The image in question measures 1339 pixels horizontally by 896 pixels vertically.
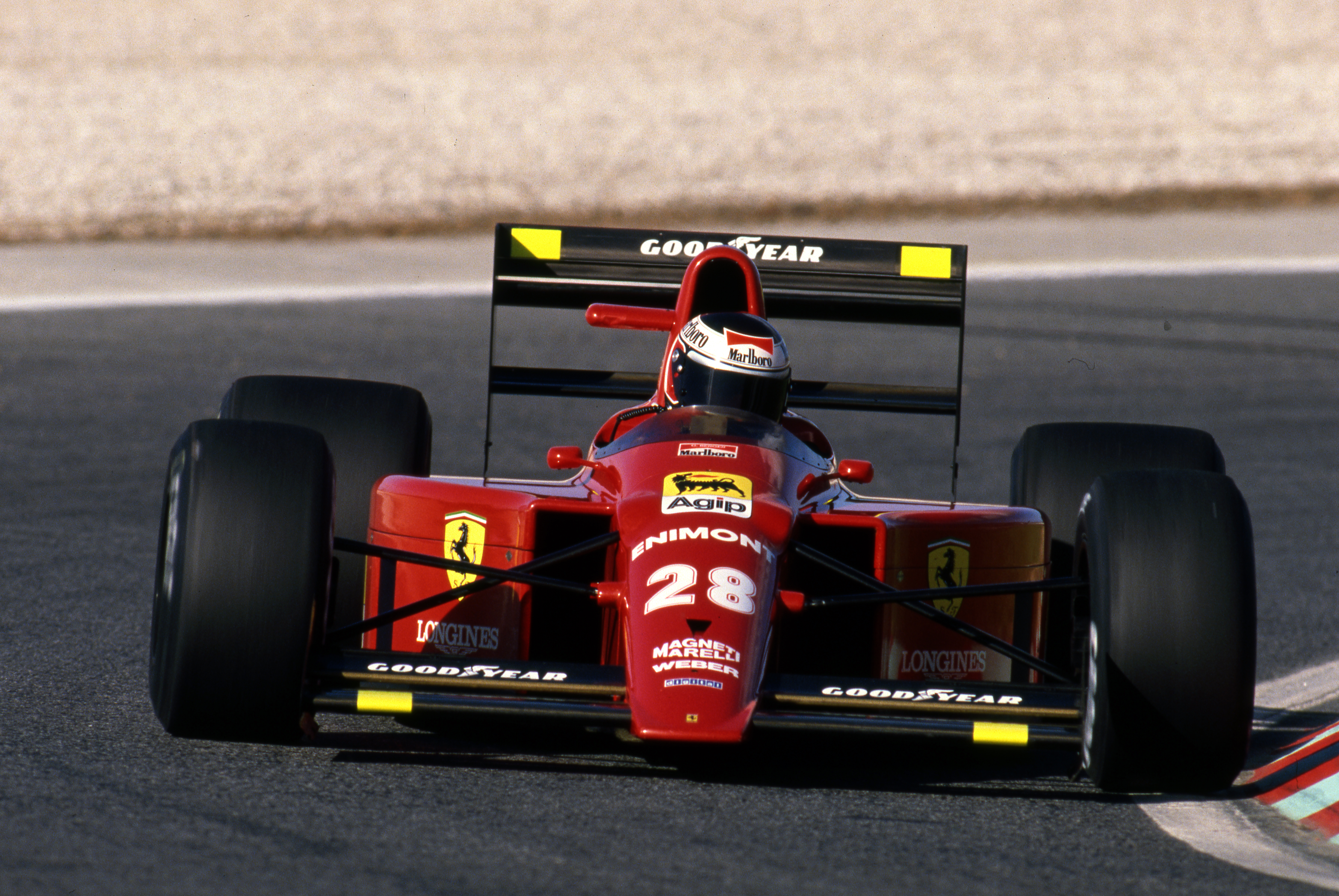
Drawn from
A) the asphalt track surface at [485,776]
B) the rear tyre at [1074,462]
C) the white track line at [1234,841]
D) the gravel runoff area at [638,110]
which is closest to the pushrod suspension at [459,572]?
the asphalt track surface at [485,776]

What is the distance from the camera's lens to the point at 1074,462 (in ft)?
21.4

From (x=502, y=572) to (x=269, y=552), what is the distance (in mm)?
609

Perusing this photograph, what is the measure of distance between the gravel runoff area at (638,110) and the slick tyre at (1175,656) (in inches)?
574

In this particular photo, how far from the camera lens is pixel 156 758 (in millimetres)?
4941

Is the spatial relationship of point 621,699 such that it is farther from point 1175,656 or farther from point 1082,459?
point 1082,459

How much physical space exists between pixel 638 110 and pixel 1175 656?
20.3 metres

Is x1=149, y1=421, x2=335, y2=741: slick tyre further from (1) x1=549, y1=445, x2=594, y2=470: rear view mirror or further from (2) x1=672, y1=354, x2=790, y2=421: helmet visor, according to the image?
(2) x1=672, y1=354, x2=790, y2=421: helmet visor

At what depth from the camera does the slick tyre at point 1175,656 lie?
4.68 meters

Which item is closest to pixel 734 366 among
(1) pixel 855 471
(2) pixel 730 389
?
(2) pixel 730 389

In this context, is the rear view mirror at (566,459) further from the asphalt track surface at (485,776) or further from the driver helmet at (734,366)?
the asphalt track surface at (485,776)

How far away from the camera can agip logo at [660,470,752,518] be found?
5.20 meters

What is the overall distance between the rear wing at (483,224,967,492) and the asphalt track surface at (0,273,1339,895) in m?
1.60

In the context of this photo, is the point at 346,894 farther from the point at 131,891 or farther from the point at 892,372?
the point at 892,372

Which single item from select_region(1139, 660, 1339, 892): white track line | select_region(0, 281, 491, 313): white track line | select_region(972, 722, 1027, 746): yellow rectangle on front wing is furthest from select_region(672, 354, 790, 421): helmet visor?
select_region(0, 281, 491, 313): white track line
